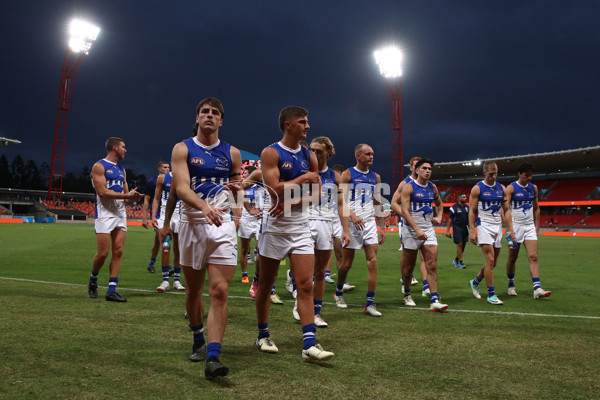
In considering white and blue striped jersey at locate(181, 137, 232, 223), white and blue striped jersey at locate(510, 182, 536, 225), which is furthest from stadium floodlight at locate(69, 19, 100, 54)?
white and blue striped jersey at locate(181, 137, 232, 223)

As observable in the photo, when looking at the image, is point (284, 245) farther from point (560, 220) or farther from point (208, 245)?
point (560, 220)

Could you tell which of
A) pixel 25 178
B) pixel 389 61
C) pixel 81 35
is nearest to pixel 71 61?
pixel 81 35

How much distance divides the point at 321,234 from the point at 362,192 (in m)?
1.69

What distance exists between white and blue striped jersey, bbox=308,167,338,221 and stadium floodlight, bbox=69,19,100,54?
55783 millimetres

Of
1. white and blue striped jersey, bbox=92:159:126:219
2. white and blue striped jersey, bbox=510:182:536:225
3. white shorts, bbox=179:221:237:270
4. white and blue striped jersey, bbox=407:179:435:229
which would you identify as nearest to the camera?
white shorts, bbox=179:221:237:270

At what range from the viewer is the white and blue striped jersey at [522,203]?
913cm

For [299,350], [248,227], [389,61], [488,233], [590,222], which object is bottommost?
[299,350]

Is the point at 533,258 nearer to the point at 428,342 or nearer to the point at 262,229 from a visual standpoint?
the point at 428,342

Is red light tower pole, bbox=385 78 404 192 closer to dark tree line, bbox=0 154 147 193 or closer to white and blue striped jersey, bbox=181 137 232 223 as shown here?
white and blue striped jersey, bbox=181 137 232 223

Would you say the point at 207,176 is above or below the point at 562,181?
below

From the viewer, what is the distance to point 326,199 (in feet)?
21.5

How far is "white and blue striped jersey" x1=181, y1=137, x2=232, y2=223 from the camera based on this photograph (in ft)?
13.8

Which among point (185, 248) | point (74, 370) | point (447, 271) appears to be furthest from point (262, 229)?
point (447, 271)

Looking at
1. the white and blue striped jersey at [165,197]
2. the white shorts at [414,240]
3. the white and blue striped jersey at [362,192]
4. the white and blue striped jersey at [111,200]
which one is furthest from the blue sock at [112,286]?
the white shorts at [414,240]
